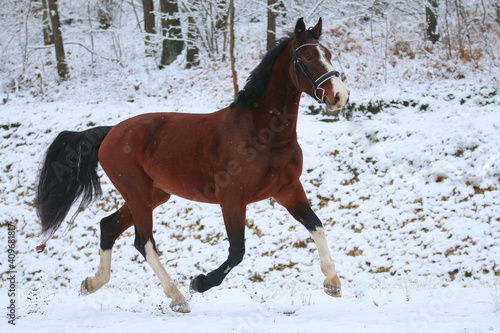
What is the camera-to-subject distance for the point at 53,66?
1770 cm

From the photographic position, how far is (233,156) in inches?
161

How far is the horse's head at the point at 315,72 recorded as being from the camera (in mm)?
3600

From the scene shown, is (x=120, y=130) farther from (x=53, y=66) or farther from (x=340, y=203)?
(x=53, y=66)

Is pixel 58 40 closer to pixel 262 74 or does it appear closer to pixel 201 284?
pixel 262 74

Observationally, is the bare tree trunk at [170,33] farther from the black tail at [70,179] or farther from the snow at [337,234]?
the black tail at [70,179]

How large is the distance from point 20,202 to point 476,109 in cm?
918

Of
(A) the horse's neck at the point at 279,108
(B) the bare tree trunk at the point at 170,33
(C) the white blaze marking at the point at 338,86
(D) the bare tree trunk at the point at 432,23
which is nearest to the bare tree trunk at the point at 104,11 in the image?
(B) the bare tree trunk at the point at 170,33

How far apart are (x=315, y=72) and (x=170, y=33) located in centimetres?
1235

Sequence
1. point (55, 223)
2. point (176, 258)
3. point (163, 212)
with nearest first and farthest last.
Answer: point (55, 223) → point (176, 258) → point (163, 212)

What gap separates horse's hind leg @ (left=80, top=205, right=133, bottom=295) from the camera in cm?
499

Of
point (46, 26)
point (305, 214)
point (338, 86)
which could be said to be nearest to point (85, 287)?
point (305, 214)

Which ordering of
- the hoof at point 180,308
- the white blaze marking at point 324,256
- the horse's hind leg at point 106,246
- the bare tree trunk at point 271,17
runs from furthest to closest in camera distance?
1. the bare tree trunk at point 271,17
2. the horse's hind leg at point 106,246
3. the hoof at point 180,308
4. the white blaze marking at point 324,256

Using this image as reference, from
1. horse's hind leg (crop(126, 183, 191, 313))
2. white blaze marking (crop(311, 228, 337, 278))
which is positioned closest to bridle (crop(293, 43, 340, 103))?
white blaze marking (crop(311, 228, 337, 278))

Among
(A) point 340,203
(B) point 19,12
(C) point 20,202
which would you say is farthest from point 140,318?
(B) point 19,12
